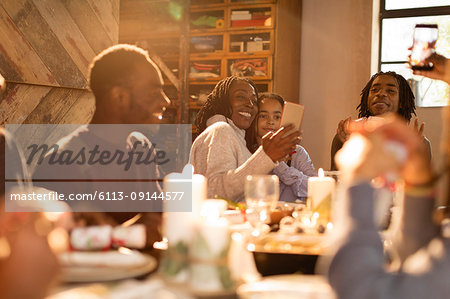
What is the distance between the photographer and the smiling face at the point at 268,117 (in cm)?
345

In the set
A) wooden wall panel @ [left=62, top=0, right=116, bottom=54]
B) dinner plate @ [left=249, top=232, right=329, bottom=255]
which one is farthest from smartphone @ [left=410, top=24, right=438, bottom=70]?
wooden wall panel @ [left=62, top=0, right=116, bottom=54]

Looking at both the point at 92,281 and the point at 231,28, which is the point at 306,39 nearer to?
the point at 231,28

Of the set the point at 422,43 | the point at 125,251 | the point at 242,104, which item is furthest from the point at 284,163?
the point at 125,251

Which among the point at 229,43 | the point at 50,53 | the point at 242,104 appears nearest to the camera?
the point at 242,104

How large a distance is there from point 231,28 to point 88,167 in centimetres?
412

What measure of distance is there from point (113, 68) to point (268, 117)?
5.53 feet

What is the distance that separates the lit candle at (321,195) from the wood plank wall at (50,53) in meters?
2.19

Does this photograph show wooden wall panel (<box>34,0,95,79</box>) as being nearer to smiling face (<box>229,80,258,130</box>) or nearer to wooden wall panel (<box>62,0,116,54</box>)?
wooden wall panel (<box>62,0,116,54</box>)

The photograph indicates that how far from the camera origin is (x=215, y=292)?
94 centimetres

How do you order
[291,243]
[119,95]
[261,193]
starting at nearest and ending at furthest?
1. [291,243]
2. [261,193]
3. [119,95]

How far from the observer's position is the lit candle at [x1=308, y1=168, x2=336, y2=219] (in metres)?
1.93

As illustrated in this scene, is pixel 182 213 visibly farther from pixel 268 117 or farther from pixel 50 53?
pixel 50 53

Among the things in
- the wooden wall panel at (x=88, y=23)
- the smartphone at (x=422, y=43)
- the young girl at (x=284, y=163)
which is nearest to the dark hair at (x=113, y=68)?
the smartphone at (x=422, y=43)

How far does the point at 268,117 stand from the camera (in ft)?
11.4
